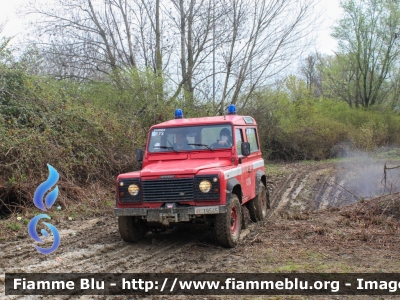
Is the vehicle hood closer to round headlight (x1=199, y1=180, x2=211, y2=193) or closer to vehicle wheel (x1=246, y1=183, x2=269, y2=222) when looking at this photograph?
round headlight (x1=199, y1=180, x2=211, y2=193)

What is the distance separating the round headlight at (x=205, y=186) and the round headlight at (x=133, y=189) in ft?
3.56

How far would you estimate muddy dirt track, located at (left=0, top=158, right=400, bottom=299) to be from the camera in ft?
19.8

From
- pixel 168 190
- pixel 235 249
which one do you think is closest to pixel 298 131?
pixel 235 249

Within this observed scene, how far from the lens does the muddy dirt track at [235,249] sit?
19.8ft

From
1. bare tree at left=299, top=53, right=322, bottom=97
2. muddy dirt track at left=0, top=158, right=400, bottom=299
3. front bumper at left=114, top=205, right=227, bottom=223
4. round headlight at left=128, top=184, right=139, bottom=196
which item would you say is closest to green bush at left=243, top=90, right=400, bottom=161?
muddy dirt track at left=0, top=158, right=400, bottom=299

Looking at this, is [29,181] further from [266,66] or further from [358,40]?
[358,40]

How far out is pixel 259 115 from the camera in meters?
23.1

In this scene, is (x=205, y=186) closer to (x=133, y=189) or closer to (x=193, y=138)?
(x=133, y=189)

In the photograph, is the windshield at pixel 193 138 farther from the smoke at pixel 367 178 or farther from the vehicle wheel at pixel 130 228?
the smoke at pixel 367 178

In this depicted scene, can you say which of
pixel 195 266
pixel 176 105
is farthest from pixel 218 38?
pixel 195 266

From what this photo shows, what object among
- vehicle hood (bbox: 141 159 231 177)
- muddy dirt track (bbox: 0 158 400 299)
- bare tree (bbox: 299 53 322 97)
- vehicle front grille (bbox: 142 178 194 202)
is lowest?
muddy dirt track (bbox: 0 158 400 299)

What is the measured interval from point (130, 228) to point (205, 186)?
5.13 ft

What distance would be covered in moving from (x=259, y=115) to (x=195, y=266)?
17.6 meters

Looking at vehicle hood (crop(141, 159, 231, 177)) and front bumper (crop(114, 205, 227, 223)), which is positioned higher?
vehicle hood (crop(141, 159, 231, 177))
